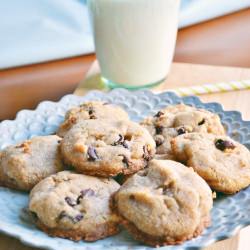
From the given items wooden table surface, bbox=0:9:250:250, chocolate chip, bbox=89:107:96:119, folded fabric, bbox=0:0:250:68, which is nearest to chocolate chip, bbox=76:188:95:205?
chocolate chip, bbox=89:107:96:119

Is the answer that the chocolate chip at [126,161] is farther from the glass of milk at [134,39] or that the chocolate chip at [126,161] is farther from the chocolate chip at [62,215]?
the glass of milk at [134,39]

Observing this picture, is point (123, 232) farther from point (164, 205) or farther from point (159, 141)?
point (159, 141)

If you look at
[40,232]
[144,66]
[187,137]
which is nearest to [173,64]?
[144,66]

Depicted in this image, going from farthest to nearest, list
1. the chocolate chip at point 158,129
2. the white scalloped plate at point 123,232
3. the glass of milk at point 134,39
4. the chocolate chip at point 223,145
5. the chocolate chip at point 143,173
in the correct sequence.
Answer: the glass of milk at point 134,39, the chocolate chip at point 158,129, the chocolate chip at point 223,145, the chocolate chip at point 143,173, the white scalloped plate at point 123,232

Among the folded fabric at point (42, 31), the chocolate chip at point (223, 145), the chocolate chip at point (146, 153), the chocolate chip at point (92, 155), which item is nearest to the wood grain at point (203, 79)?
the folded fabric at point (42, 31)

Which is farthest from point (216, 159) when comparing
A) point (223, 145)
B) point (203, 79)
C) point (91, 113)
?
point (203, 79)

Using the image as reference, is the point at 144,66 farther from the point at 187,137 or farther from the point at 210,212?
the point at 210,212
